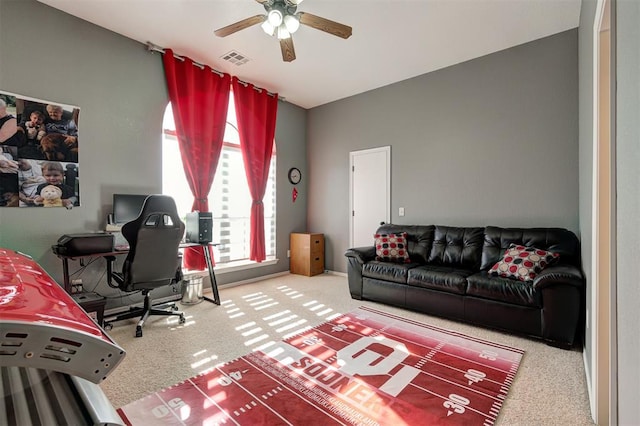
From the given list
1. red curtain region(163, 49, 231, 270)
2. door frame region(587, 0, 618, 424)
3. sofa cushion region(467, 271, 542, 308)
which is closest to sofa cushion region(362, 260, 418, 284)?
sofa cushion region(467, 271, 542, 308)

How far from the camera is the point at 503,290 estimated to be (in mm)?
2791

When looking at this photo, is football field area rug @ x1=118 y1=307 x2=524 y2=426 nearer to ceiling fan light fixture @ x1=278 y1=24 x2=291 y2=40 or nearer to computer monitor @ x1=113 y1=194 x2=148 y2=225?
computer monitor @ x1=113 y1=194 x2=148 y2=225

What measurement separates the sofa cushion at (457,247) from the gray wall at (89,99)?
11.6ft

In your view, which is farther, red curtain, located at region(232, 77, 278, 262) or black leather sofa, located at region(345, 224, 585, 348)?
red curtain, located at region(232, 77, 278, 262)

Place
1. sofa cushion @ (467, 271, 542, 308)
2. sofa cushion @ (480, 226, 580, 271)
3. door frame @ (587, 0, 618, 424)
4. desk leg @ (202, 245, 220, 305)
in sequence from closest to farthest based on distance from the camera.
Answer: door frame @ (587, 0, 618, 424), sofa cushion @ (467, 271, 542, 308), sofa cushion @ (480, 226, 580, 271), desk leg @ (202, 245, 220, 305)

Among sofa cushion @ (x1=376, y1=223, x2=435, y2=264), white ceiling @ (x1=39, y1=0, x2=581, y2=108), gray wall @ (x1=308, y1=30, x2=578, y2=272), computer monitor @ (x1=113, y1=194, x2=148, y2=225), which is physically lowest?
sofa cushion @ (x1=376, y1=223, x2=435, y2=264)

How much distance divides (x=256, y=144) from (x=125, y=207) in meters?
2.16

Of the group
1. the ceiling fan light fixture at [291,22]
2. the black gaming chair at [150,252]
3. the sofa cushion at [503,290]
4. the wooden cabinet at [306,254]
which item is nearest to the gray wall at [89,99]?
the black gaming chair at [150,252]

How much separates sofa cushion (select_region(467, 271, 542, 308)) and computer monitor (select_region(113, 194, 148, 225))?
3.57 m

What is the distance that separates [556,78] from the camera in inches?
132

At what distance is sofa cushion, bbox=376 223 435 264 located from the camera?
3938mm

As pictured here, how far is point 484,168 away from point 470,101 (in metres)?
0.90

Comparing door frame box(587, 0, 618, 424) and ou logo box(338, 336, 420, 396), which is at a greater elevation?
door frame box(587, 0, 618, 424)

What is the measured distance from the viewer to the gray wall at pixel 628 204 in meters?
0.85
